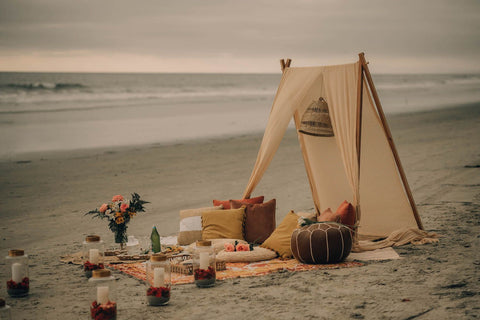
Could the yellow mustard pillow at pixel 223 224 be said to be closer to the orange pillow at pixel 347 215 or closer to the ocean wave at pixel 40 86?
the orange pillow at pixel 347 215

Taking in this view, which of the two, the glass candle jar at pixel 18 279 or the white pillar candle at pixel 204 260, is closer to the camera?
the glass candle jar at pixel 18 279

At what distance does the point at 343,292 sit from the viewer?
527 cm

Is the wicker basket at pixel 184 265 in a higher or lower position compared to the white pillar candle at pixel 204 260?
lower

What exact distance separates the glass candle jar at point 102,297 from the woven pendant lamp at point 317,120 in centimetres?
369

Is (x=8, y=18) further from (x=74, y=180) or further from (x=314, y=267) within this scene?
(x=314, y=267)

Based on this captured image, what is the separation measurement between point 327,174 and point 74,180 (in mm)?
5941

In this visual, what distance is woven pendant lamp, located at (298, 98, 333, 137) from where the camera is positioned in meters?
7.59

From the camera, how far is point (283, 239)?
6766 mm

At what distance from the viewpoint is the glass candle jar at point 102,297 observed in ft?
15.2

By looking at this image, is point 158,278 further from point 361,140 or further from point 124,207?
point 361,140

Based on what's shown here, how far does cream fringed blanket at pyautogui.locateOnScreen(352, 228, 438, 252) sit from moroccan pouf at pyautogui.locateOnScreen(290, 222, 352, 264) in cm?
67

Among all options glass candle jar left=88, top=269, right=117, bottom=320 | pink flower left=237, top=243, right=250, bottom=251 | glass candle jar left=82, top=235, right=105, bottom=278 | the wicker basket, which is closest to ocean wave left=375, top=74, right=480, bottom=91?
pink flower left=237, top=243, right=250, bottom=251

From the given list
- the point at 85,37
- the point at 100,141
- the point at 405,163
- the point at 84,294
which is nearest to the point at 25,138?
the point at 100,141

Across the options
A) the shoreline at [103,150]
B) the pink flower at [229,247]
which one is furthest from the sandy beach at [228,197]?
the pink flower at [229,247]
